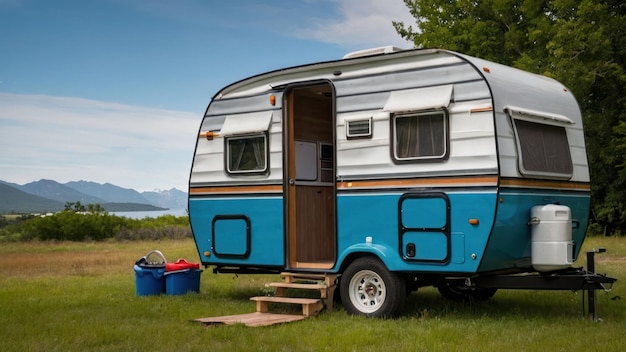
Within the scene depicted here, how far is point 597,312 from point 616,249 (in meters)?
11.0

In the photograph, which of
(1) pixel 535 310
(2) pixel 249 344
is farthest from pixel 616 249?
(2) pixel 249 344

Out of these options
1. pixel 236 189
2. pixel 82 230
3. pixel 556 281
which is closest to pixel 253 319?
pixel 236 189

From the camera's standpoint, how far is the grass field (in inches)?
310

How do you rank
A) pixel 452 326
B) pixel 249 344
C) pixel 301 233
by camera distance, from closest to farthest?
pixel 249 344
pixel 452 326
pixel 301 233

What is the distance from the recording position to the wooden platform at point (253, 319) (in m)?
9.23

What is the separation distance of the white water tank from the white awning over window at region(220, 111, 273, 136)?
12.3 feet

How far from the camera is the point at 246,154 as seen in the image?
37.0 ft

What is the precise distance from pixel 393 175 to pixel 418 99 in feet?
3.04

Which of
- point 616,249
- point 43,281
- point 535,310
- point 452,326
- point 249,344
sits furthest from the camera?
point 616,249

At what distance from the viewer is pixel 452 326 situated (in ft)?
28.6

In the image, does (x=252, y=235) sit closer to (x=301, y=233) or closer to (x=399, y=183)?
(x=301, y=233)

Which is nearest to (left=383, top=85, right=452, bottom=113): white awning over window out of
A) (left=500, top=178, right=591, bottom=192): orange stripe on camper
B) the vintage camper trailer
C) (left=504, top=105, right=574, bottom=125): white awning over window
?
the vintage camper trailer

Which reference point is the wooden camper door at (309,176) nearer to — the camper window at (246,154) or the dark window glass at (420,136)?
the camper window at (246,154)

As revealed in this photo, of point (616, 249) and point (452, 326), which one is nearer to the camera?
point (452, 326)
